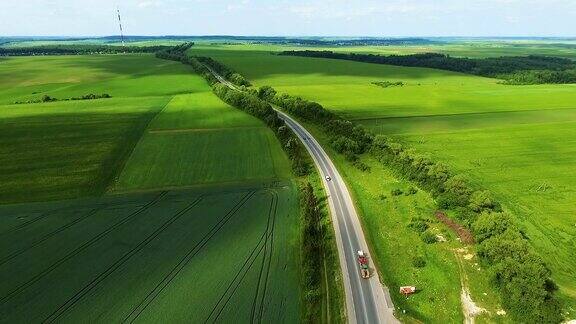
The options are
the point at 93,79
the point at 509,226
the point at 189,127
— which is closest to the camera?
the point at 509,226

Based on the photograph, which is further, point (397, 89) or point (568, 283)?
point (397, 89)

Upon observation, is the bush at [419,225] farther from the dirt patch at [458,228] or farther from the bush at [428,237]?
the dirt patch at [458,228]

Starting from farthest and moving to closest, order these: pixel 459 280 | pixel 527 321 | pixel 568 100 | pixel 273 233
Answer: pixel 568 100 < pixel 273 233 < pixel 459 280 < pixel 527 321

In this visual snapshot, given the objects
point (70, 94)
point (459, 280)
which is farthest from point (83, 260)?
point (70, 94)

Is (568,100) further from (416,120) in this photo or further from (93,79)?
(93,79)

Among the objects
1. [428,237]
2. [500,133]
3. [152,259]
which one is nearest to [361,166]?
[428,237]

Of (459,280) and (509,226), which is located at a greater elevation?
(509,226)

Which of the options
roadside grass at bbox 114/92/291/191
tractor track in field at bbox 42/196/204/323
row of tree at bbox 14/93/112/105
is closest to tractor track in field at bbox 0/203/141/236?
roadside grass at bbox 114/92/291/191
